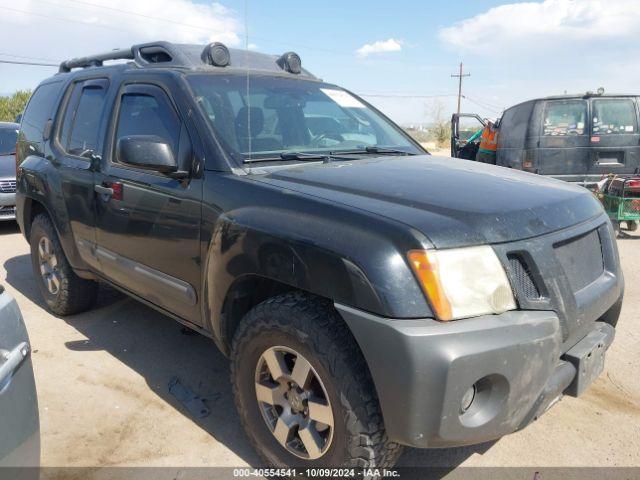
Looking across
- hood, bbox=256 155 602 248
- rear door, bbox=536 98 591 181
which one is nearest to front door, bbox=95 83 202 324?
hood, bbox=256 155 602 248

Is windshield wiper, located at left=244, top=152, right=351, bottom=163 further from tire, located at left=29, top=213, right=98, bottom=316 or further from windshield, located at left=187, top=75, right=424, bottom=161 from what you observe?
tire, located at left=29, top=213, right=98, bottom=316

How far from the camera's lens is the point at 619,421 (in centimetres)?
307

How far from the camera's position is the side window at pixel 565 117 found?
28.5 feet

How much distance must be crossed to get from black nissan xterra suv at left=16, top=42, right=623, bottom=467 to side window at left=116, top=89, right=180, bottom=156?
1 cm

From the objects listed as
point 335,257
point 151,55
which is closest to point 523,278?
point 335,257

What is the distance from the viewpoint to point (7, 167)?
8.76 m

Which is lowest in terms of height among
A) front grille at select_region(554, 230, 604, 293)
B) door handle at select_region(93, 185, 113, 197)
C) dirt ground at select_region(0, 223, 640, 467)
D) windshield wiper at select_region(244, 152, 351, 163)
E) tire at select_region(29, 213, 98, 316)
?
dirt ground at select_region(0, 223, 640, 467)

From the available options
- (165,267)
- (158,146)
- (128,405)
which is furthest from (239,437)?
(158,146)

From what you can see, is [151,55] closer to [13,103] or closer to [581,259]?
[581,259]

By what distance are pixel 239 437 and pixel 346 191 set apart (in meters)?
1.47

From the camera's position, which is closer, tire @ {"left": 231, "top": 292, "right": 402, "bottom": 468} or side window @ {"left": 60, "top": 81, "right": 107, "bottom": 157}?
tire @ {"left": 231, "top": 292, "right": 402, "bottom": 468}

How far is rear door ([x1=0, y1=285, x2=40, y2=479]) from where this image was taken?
1.80m

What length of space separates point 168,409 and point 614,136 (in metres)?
7.94

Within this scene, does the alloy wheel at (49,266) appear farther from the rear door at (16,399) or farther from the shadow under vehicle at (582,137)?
the shadow under vehicle at (582,137)
